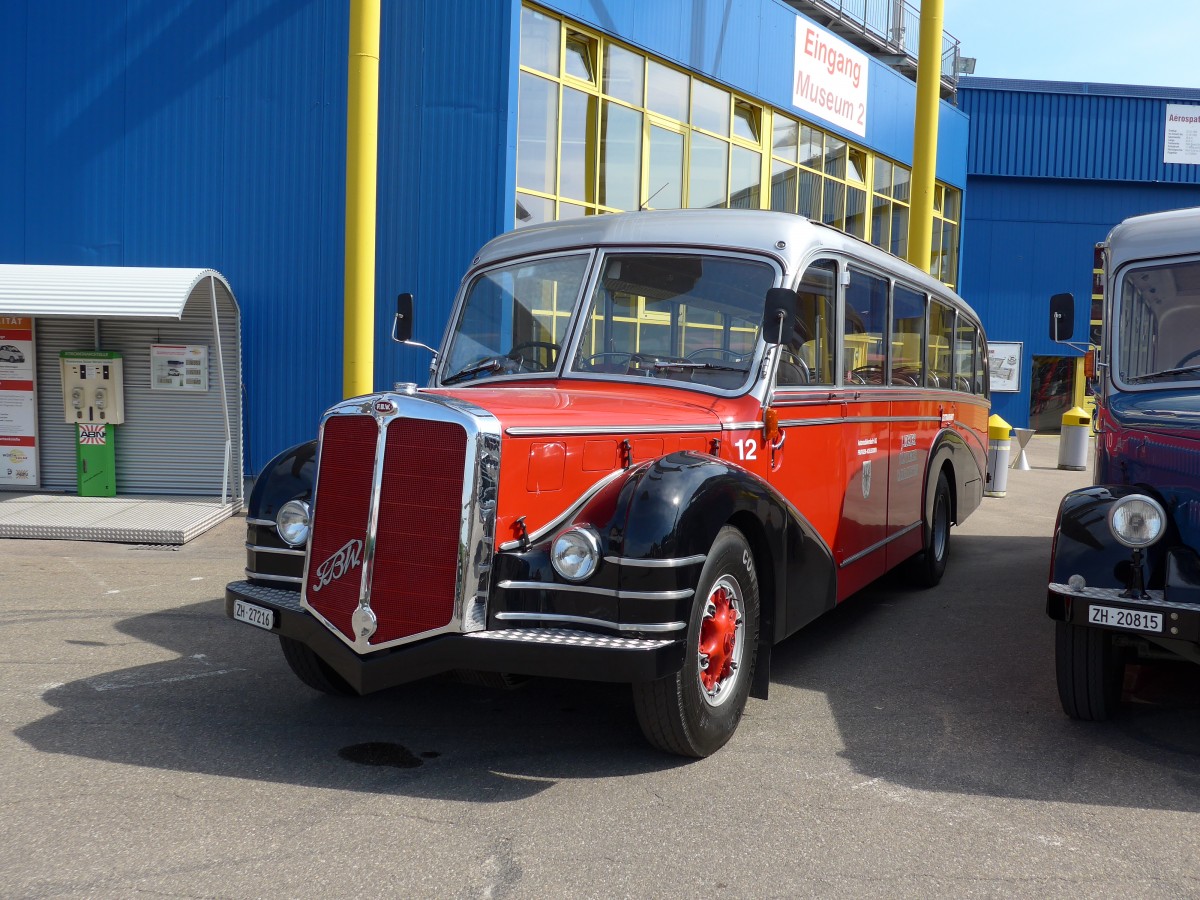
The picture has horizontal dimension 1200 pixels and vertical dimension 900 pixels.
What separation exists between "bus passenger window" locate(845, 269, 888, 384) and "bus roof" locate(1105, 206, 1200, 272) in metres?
1.27

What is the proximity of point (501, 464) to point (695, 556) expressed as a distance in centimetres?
77

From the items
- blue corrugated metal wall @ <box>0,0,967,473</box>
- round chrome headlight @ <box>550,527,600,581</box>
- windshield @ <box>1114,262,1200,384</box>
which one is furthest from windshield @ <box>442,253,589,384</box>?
blue corrugated metal wall @ <box>0,0,967,473</box>

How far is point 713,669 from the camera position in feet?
14.1

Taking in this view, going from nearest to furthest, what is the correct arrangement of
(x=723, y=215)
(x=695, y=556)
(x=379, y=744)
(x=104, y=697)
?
(x=695, y=556) → (x=379, y=744) → (x=104, y=697) → (x=723, y=215)

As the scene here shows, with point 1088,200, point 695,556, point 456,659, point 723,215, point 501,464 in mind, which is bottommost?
point 456,659

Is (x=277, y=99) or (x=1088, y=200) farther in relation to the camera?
(x=1088, y=200)

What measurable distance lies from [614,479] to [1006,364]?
2464cm

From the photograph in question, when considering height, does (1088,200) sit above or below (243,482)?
above

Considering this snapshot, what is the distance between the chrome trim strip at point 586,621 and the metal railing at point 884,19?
1668 centimetres

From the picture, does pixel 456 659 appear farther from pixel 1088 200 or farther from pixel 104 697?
pixel 1088 200

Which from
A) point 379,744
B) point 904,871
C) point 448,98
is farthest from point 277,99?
point 904,871

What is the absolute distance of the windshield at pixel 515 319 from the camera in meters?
5.42

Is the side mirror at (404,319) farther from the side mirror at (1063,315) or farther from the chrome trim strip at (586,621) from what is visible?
the side mirror at (1063,315)

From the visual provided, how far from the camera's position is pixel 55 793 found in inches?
148
